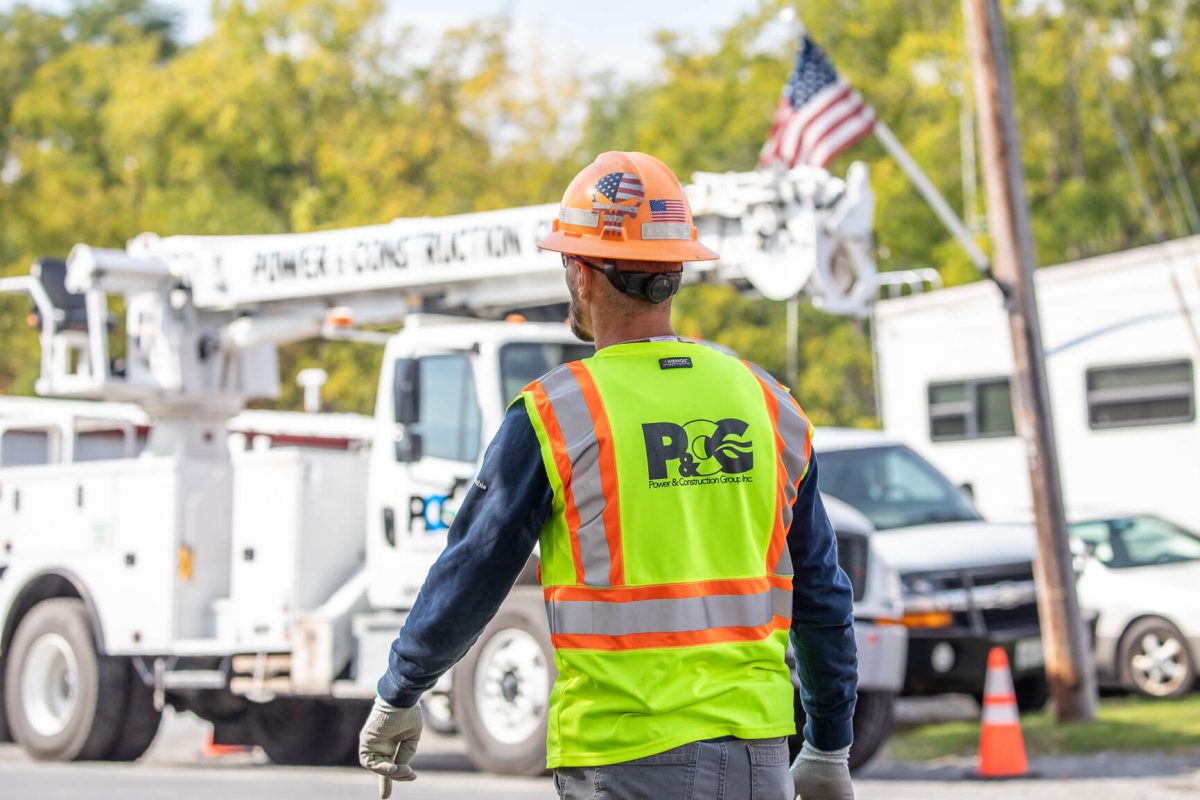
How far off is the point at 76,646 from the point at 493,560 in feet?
34.1

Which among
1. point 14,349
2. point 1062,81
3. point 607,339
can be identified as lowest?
point 607,339

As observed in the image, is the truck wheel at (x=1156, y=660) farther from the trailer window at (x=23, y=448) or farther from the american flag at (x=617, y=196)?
the american flag at (x=617, y=196)

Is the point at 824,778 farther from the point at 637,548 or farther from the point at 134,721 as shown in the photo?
the point at 134,721

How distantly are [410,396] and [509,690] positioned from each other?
1.81 m

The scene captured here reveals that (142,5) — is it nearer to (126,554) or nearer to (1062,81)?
(1062,81)

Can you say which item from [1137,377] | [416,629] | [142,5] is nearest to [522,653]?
[416,629]

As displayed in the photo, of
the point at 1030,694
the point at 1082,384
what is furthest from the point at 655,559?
the point at 1082,384

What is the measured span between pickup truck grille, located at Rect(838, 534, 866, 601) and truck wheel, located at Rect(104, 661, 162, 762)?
4.94m

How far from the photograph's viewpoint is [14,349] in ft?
122

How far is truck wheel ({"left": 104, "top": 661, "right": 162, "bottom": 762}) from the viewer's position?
13211 mm

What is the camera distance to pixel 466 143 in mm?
35188

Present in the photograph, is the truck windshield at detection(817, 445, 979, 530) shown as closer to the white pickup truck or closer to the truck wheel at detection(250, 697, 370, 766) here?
the white pickup truck

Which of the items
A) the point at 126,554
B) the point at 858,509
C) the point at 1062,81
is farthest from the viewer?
the point at 1062,81

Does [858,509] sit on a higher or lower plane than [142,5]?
lower
